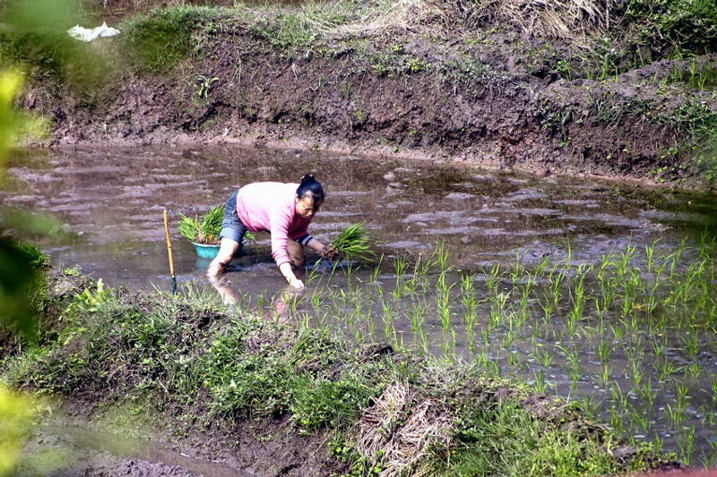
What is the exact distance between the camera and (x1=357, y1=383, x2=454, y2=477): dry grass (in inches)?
156

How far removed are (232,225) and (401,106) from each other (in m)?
4.66

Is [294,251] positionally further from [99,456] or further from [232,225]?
[99,456]

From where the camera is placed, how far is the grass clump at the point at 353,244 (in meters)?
7.08

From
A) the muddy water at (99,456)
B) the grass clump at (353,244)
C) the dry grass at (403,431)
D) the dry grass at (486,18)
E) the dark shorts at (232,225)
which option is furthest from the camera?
the dry grass at (486,18)

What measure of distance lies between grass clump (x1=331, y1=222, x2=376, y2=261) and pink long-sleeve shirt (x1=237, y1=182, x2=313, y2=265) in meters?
0.31

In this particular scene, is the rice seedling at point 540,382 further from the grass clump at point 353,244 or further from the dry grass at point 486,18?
the dry grass at point 486,18

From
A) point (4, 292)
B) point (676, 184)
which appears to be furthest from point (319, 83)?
point (4, 292)

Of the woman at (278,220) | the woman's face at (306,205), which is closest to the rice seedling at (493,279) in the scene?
the woman at (278,220)

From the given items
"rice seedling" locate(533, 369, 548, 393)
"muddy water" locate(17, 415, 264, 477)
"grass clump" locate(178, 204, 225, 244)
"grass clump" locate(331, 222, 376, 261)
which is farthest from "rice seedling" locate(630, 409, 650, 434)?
"grass clump" locate(178, 204, 225, 244)

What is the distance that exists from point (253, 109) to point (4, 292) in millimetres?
10958

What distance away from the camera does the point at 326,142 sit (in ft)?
37.1

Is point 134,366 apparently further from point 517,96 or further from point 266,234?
point 517,96

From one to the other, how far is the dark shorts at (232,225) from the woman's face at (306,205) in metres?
0.55

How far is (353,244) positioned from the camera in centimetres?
711
